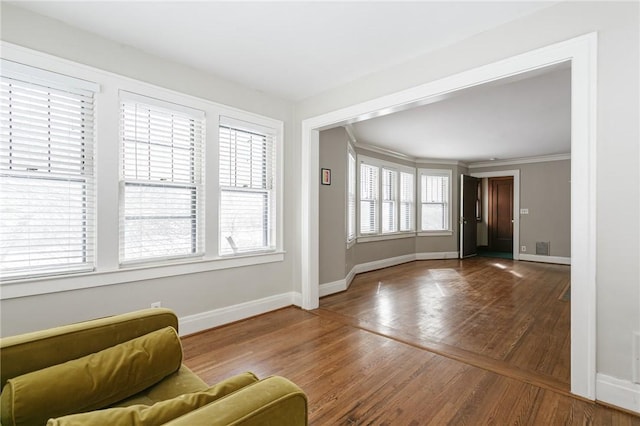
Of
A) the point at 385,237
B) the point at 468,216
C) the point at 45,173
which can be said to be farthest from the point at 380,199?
the point at 45,173

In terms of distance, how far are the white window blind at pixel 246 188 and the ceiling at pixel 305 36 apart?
1.92 feet

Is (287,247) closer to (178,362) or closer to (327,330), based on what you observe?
(327,330)

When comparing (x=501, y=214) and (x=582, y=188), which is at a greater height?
(x=582, y=188)

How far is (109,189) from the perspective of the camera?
103 inches

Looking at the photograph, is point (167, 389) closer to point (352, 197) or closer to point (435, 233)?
point (352, 197)

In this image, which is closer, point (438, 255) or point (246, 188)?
point (246, 188)

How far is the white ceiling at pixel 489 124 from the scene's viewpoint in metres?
3.59

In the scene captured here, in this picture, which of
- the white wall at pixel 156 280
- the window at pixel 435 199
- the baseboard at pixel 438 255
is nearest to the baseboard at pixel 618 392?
the white wall at pixel 156 280

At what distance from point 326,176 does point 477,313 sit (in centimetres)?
261

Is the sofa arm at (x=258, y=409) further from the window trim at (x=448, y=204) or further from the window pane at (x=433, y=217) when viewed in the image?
the window pane at (x=433, y=217)

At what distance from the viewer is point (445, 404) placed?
2.03 metres

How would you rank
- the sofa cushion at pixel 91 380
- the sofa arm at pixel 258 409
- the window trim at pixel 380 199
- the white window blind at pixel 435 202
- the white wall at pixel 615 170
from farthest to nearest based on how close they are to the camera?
the white window blind at pixel 435 202, the window trim at pixel 380 199, the white wall at pixel 615 170, the sofa cushion at pixel 91 380, the sofa arm at pixel 258 409

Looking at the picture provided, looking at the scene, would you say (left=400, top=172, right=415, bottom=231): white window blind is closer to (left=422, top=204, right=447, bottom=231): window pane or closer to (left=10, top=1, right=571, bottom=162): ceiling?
(left=422, top=204, right=447, bottom=231): window pane

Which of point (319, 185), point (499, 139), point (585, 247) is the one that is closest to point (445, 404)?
point (585, 247)
